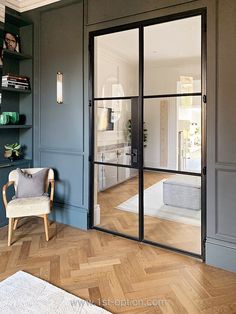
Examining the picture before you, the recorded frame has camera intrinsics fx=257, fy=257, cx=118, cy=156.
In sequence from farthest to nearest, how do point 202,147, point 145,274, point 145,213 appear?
point 145,213, point 202,147, point 145,274

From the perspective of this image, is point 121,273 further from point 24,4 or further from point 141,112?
point 24,4

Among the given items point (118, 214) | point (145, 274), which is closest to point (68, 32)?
point (118, 214)

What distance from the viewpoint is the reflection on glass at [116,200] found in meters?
3.37

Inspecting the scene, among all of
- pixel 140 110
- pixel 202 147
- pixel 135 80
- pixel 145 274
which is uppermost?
pixel 135 80

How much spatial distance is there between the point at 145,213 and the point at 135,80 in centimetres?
166

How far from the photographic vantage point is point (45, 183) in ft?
11.5

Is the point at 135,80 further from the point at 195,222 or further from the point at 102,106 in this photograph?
the point at 195,222

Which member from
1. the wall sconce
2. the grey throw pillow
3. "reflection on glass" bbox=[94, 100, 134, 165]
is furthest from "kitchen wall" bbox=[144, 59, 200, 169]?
the grey throw pillow

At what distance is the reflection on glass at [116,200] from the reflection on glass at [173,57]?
1136mm

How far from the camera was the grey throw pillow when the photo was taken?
3236mm

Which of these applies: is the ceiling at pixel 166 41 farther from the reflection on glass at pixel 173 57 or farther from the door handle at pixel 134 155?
the door handle at pixel 134 155

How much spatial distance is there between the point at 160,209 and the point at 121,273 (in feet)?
3.79

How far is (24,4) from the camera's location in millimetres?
3766

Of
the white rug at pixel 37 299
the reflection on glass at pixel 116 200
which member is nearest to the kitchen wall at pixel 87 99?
the reflection on glass at pixel 116 200
